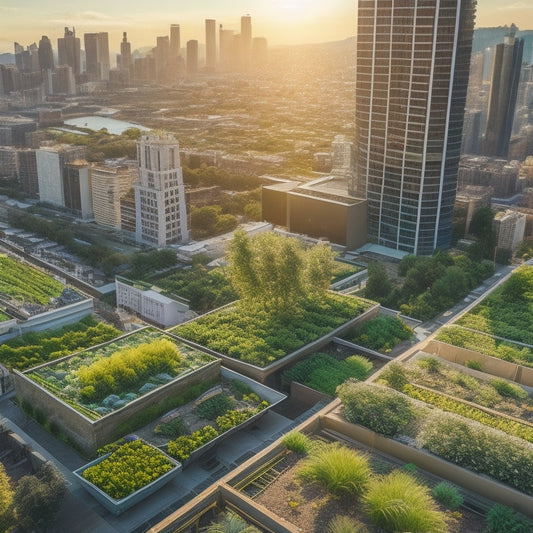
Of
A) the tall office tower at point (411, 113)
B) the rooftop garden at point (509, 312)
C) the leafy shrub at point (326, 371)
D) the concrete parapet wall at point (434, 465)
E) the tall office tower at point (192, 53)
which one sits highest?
the tall office tower at point (192, 53)

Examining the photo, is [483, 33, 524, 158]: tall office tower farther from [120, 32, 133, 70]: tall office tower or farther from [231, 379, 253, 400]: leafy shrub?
[120, 32, 133, 70]: tall office tower

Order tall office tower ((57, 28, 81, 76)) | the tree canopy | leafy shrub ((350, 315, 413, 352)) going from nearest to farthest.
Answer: leafy shrub ((350, 315, 413, 352)) < the tree canopy < tall office tower ((57, 28, 81, 76))

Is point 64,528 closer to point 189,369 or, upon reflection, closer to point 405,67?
point 189,369

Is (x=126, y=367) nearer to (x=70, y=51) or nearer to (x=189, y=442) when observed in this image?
(x=189, y=442)

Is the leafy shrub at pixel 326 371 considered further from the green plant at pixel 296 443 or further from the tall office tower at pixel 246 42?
the tall office tower at pixel 246 42

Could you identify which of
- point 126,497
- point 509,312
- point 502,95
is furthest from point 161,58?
point 126,497

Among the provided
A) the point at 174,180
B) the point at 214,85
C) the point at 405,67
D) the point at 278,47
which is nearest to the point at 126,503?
the point at 174,180

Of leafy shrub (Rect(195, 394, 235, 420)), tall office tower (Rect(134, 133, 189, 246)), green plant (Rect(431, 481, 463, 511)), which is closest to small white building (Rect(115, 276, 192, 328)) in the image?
leafy shrub (Rect(195, 394, 235, 420))

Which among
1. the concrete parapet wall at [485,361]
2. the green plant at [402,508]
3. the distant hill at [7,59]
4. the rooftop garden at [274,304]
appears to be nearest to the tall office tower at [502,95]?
the rooftop garden at [274,304]
